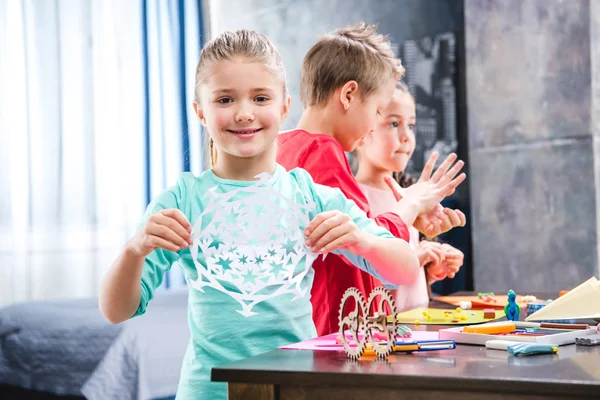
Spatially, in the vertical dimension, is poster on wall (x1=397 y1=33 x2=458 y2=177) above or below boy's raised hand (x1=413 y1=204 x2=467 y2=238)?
above

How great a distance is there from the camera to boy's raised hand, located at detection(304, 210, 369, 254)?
3.71ft

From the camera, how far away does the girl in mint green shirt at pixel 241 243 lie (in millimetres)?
1138

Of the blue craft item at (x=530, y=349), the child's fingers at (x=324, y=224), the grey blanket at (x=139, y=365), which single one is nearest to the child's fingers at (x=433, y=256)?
the child's fingers at (x=324, y=224)

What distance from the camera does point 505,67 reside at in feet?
11.4

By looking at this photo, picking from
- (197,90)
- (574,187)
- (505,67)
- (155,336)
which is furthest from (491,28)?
(197,90)

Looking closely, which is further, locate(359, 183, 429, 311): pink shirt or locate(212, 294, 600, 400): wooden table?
locate(359, 183, 429, 311): pink shirt

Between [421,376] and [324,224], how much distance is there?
343mm

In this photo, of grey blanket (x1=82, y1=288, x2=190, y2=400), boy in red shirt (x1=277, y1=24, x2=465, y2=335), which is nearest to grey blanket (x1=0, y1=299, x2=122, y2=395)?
grey blanket (x1=82, y1=288, x2=190, y2=400)

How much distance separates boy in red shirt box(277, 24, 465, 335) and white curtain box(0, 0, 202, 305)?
91.6 inches

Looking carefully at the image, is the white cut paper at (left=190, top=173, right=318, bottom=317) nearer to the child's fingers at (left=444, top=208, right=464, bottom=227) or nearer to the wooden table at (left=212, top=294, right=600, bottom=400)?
the wooden table at (left=212, top=294, right=600, bottom=400)

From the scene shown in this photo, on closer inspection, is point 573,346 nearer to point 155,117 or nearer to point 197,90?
point 197,90

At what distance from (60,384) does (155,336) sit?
409 mm

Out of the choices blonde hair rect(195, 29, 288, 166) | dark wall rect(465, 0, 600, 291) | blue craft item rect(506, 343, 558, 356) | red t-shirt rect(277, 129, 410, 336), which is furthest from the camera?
dark wall rect(465, 0, 600, 291)

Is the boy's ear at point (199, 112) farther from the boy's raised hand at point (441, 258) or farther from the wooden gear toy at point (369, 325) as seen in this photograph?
the boy's raised hand at point (441, 258)
